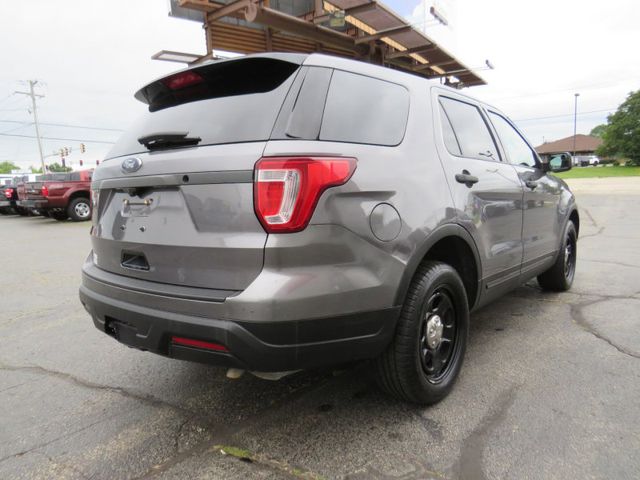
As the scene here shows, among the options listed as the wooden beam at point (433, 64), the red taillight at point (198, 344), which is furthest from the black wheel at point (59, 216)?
the red taillight at point (198, 344)

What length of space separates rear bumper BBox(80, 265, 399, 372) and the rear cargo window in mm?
792

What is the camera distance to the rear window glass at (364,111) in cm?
215

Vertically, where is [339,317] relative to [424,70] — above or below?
below

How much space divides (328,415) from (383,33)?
26.5 feet

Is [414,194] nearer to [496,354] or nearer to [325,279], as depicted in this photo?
[325,279]

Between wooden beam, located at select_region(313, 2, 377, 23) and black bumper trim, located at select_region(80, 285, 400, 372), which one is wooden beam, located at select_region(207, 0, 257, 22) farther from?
black bumper trim, located at select_region(80, 285, 400, 372)

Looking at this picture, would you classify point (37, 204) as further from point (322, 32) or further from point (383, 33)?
point (383, 33)

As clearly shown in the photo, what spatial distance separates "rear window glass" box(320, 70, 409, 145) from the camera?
215 centimetres

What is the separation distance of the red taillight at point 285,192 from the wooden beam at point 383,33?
7640mm

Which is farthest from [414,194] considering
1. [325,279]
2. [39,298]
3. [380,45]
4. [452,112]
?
[380,45]

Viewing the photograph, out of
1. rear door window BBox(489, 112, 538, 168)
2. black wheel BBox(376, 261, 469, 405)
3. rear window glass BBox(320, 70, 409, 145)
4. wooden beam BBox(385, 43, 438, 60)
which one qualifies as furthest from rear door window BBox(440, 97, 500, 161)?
wooden beam BBox(385, 43, 438, 60)

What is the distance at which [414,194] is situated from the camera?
7.68ft

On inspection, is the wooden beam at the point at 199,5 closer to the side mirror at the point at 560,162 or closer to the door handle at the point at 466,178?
the side mirror at the point at 560,162

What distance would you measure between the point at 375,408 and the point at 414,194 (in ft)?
3.98
